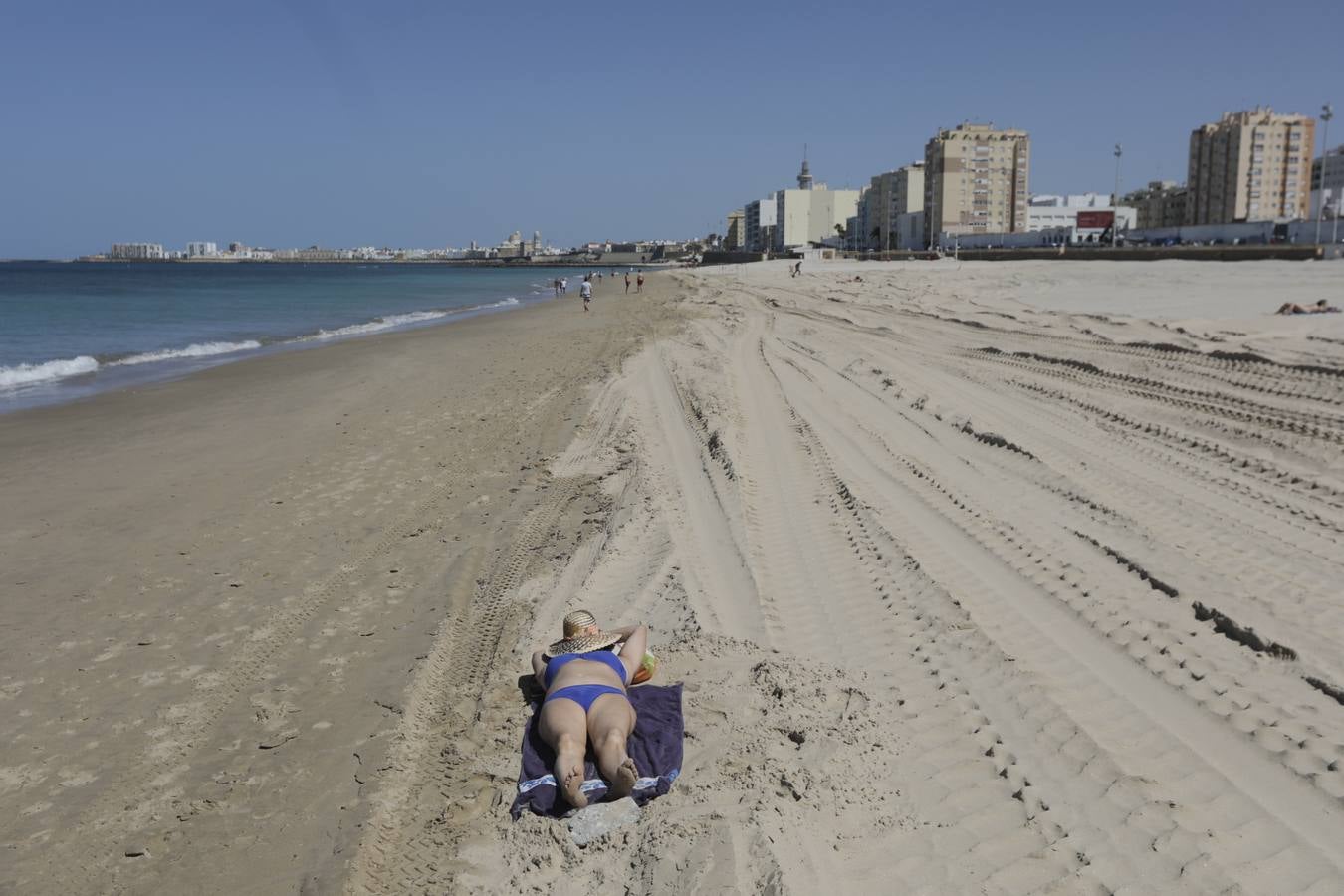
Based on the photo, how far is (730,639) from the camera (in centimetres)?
465

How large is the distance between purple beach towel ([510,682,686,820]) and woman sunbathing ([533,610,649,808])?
0.19ft

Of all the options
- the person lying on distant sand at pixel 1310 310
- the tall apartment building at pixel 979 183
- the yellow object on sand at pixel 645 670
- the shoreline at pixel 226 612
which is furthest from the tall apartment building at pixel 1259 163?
the yellow object on sand at pixel 645 670

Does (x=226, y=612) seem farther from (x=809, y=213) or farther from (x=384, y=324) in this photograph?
(x=809, y=213)

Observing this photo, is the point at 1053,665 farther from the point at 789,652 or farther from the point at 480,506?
the point at 480,506

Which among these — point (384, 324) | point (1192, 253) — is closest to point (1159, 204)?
point (1192, 253)

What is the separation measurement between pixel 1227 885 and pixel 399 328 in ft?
103

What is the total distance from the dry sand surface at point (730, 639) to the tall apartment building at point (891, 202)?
387 ft

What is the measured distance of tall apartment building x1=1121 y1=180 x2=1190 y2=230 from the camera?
12228 centimetres

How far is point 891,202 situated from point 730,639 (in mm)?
139583

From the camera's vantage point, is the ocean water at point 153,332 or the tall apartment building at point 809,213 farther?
the tall apartment building at point 809,213

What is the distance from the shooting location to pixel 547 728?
12.0 ft

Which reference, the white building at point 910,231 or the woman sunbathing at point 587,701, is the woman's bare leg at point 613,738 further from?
the white building at point 910,231

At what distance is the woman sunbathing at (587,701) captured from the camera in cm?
341

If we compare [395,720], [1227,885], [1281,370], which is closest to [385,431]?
[395,720]
